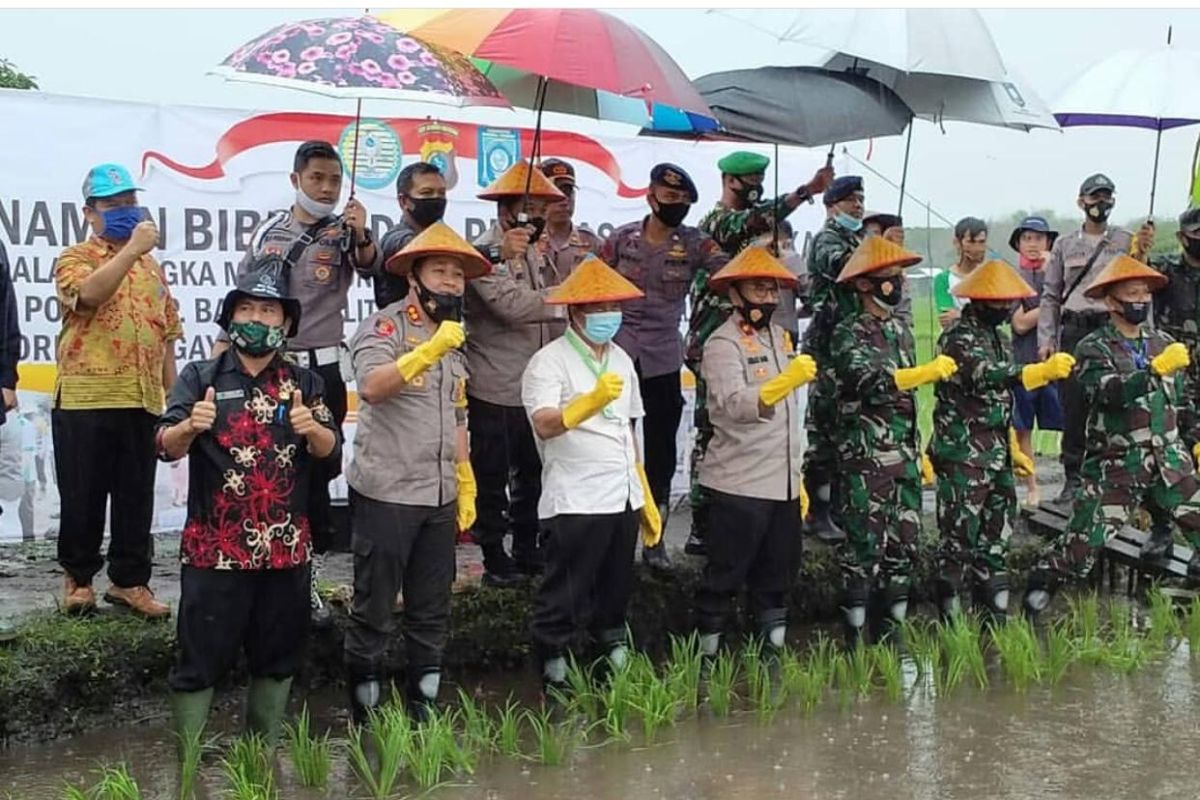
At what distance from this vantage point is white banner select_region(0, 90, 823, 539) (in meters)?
7.00

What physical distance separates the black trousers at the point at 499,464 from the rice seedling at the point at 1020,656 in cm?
216

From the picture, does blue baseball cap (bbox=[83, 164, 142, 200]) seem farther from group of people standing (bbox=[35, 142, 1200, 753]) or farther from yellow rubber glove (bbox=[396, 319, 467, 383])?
yellow rubber glove (bbox=[396, 319, 467, 383])

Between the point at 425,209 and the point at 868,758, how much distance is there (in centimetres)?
282

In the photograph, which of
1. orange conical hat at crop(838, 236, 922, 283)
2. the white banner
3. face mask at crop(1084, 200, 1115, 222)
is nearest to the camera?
orange conical hat at crop(838, 236, 922, 283)

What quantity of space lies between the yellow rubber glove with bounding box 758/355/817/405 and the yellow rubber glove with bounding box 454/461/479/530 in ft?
4.21

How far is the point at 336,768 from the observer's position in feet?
16.9

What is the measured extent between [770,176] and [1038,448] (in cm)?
431

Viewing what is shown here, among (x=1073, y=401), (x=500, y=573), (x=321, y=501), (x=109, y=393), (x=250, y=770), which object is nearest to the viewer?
(x=250, y=770)

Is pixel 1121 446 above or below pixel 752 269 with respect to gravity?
below

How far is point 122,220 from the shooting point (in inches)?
214

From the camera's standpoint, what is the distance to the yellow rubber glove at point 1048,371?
251 inches

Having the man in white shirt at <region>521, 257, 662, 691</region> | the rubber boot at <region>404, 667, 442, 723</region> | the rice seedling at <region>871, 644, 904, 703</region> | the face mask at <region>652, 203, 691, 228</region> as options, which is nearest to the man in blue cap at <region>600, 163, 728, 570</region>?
the face mask at <region>652, 203, 691, 228</region>

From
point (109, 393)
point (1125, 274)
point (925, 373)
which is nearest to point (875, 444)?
point (925, 373)

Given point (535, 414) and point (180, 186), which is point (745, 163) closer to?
point (535, 414)
